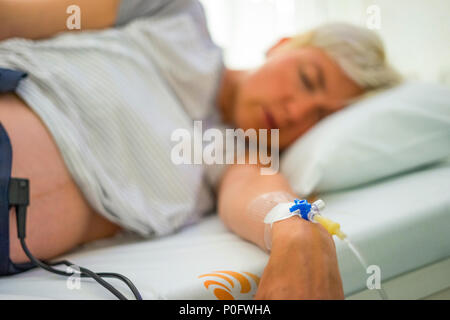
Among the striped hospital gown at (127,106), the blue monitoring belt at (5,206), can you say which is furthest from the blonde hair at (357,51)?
the blue monitoring belt at (5,206)

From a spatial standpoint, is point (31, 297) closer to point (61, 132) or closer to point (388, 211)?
point (61, 132)

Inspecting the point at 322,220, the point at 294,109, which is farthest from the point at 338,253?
the point at 294,109

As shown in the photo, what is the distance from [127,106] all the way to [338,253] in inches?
20.3

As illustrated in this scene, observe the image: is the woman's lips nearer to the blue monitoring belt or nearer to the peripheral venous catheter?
the peripheral venous catheter

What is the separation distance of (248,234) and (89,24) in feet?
2.04

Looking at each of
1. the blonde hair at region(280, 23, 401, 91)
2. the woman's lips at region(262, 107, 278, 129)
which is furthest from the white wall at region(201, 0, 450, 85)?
the woman's lips at region(262, 107, 278, 129)

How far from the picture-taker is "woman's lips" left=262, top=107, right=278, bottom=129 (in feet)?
3.43

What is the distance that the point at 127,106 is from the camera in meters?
0.85

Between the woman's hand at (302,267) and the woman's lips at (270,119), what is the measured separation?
0.53 m

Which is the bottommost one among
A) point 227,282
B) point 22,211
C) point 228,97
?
point 227,282

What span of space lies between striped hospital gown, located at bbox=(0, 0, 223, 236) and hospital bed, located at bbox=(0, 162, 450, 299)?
103mm

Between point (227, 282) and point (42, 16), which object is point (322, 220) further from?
point (42, 16)
